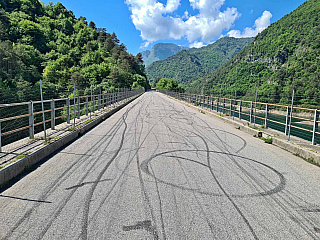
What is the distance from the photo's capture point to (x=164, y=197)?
3889 millimetres

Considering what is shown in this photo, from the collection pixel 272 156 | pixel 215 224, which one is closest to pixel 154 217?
pixel 215 224

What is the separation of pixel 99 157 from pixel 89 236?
344 centimetres

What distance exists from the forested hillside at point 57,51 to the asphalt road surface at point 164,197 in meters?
75.3

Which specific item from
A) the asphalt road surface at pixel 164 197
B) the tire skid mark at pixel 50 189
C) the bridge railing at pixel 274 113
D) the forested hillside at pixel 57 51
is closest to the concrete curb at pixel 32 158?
the asphalt road surface at pixel 164 197

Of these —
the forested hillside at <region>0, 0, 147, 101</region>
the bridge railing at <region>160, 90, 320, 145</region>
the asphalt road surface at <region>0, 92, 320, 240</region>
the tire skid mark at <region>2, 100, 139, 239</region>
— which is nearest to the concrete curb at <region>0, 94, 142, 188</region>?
the asphalt road surface at <region>0, 92, 320, 240</region>

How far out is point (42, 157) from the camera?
6062 millimetres

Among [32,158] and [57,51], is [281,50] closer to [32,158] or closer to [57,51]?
[32,158]

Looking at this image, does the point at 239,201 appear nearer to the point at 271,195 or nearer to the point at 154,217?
the point at 271,195

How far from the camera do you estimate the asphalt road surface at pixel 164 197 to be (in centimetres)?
299

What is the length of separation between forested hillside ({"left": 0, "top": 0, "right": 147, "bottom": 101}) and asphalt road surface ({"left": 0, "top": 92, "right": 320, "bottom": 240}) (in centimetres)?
7533

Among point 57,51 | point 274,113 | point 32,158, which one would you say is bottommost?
point 32,158

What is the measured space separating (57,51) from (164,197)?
149 metres

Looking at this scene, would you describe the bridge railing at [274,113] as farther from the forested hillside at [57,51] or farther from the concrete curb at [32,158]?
the forested hillside at [57,51]

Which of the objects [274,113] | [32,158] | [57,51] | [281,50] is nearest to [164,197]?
[32,158]
